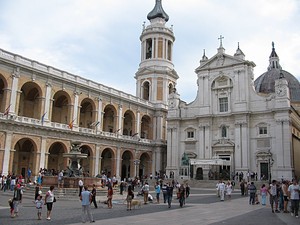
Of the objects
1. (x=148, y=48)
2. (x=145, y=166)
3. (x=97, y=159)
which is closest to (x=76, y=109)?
(x=97, y=159)

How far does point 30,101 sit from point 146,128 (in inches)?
777

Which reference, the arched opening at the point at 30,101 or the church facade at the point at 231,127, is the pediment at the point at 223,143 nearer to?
the church facade at the point at 231,127

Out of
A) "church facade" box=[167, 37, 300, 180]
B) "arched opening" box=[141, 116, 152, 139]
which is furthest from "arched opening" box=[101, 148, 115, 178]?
"church facade" box=[167, 37, 300, 180]

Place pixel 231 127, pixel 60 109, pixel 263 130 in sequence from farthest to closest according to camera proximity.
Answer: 1. pixel 231 127
2. pixel 263 130
3. pixel 60 109

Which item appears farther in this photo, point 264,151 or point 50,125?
point 264,151

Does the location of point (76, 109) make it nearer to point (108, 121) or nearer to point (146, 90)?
point (108, 121)

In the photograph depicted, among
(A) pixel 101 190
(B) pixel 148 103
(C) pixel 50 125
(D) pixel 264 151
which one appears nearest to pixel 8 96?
(C) pixel 50 125

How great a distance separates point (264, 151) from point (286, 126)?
13.4ft

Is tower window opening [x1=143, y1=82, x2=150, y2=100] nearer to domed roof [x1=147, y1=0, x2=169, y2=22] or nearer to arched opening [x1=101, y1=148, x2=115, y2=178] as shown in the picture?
domed roof [x1=147, y1=0, x2=169, y2=22]

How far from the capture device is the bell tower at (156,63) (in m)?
55.0

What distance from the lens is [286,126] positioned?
4050cm

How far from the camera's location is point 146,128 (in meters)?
53.2

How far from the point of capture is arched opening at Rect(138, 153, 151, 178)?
51094mm

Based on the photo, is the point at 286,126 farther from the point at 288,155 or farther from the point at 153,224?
the point at 153,224
